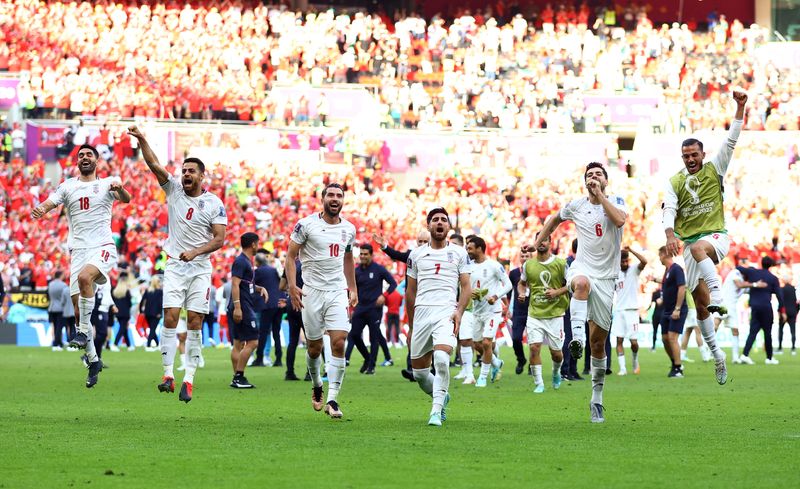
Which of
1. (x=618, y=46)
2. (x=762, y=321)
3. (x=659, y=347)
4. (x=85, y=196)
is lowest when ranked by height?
(x=659, y=347)

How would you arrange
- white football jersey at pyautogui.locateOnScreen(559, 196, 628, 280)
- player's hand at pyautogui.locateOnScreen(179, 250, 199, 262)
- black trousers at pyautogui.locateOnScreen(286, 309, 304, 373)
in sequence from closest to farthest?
1. white football jersey at pyautogui.locateOnScreen(559, 196, 628, 280)
2. player's hand at pyautogui.locateOnScreen(179, 250, 199, 262)
3. black trousers at pyautogui.locateOnScreen(286, 309, 304, 373)

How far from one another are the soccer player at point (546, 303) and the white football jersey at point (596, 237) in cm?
579

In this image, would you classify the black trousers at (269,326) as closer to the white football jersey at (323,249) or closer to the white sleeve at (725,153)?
the white football jersey at (323,249)

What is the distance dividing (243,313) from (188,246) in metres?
5.22

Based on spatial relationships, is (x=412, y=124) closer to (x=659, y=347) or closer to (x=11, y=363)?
(x=659, y=347)

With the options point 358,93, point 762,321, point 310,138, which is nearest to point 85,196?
point 762,321

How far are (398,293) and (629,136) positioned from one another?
19.5m

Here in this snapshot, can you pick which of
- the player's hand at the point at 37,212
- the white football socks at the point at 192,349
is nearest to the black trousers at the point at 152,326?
the player's hand at the point at 37,212

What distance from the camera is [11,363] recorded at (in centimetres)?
2589

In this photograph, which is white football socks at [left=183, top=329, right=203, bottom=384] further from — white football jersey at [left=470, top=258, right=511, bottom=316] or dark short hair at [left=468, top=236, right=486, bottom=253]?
white football jersey at [left=470, top=258, right=511, bottom=316]

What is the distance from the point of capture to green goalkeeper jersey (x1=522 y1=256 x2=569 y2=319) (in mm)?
19656

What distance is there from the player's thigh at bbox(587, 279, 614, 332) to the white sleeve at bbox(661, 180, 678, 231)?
35.4 inches

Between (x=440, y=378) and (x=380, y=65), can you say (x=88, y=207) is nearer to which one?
(x=440, y=378)

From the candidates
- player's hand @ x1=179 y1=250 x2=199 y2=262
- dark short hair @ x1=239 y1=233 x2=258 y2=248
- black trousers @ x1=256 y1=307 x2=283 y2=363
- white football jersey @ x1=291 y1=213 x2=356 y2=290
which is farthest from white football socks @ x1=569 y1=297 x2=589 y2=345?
black trousers @ x1=256 y1=307 x2=283 y2=363
